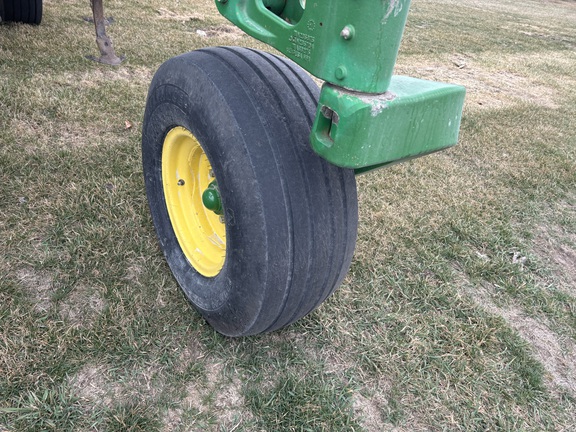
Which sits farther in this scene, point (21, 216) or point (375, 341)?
point (21, 216)

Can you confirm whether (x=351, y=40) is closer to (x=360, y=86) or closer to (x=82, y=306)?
(x=360, y=86)

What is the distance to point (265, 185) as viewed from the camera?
1344 millimetres

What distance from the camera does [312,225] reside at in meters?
1.43

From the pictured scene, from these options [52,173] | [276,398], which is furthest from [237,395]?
[52,173]

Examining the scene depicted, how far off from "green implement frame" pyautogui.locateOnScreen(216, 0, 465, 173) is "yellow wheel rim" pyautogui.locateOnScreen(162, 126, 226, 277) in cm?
77

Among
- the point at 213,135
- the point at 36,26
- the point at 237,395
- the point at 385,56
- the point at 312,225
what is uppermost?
the point at 385,56

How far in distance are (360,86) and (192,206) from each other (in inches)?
43.2

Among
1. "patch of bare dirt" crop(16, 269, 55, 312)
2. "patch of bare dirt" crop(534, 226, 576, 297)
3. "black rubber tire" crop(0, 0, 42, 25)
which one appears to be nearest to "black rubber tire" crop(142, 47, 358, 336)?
"patch of bare dirt" crop(16, 269, 55, 312)

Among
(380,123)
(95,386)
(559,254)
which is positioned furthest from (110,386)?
(559,254)

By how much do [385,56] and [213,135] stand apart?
0.57 metres

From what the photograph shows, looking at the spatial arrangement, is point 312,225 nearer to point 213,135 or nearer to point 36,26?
point 213,135

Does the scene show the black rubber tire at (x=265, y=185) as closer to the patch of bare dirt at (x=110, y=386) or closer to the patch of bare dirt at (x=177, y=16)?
the patch of bare dirt at (x=110, y=386)

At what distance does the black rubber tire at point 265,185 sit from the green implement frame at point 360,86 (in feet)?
0.62

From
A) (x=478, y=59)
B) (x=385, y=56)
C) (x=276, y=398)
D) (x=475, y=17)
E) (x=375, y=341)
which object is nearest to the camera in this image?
(x=385, y=56)
